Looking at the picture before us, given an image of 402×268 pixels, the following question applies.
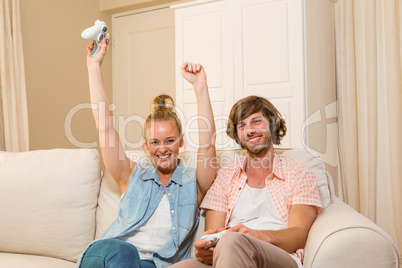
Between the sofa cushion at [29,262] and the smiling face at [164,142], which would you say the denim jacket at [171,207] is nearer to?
the smiling face at [164,142]

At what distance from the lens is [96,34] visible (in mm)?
1488

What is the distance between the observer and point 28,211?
64.7 inches

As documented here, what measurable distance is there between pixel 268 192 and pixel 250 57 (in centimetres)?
163

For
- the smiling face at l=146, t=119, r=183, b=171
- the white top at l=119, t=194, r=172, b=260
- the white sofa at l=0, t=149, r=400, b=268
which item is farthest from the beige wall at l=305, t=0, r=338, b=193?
the white top at l=119, t=194, r=172, b=260

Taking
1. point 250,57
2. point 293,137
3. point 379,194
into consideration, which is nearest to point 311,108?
point 293,137

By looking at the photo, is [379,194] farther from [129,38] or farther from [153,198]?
[129,38]

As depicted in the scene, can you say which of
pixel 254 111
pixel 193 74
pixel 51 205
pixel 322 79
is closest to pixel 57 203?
pixel 51 205

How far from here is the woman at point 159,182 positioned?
146 cm

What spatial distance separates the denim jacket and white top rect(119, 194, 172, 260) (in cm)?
2

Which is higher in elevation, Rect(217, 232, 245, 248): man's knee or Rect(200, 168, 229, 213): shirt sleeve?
Rect(200, 168, 229, 213): shirt sleeve

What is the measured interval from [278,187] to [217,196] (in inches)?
9.4

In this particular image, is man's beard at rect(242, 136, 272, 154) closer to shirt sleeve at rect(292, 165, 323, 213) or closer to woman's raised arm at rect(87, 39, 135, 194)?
shirt sleeve at rect(292, 165, 323, 213)

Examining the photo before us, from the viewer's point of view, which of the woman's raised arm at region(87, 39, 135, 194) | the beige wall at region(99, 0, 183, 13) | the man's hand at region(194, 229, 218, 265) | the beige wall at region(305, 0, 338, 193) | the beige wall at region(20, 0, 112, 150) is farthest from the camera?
the beige wall at region(99, 0, 183, 13)

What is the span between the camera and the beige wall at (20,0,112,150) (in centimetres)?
344
